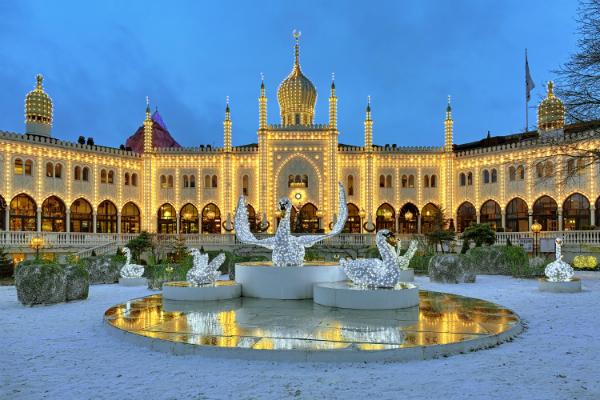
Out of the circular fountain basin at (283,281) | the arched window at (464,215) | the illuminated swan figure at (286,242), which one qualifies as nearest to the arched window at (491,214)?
the arched window at (464,215)

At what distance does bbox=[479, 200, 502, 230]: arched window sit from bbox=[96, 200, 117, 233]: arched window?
3138 centimetres

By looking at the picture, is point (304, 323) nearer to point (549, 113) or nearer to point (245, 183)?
point (245, 183)

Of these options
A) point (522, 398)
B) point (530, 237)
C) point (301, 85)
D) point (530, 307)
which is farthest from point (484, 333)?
point (301, 85)

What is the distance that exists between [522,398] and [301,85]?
4466 centimetres

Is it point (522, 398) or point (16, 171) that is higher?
point (16, 171)

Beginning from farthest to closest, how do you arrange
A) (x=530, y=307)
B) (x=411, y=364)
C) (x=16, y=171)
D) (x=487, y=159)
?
(x=487, y=159) < (x=16, y=171) < (x=530, y=307) < (x=411, y=364)

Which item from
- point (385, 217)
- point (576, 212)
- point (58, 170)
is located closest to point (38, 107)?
point (58, 170)

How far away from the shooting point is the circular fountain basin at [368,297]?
12320 millimetres

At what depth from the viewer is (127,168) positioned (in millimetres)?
47312

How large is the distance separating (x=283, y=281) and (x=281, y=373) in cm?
665

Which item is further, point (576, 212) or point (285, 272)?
point (576, 212)

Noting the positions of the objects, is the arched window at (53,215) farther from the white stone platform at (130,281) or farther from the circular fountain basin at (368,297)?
the circular fountain basin at (368,297)

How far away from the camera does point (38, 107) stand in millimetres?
44625

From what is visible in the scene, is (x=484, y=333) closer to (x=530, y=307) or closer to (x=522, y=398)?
(x=522, y=398)
